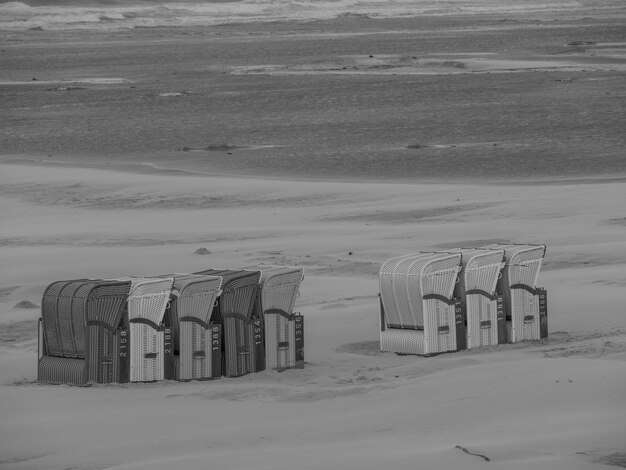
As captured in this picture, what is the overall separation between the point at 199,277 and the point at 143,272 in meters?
4.65

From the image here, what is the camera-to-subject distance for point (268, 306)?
33.8ft

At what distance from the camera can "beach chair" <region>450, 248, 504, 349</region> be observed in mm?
10766

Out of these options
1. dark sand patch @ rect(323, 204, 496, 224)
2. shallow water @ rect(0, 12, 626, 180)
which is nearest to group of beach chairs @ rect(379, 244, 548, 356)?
dark sand patch @ rect(323, 204, 496, 224)

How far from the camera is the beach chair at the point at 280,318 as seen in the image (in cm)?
1027

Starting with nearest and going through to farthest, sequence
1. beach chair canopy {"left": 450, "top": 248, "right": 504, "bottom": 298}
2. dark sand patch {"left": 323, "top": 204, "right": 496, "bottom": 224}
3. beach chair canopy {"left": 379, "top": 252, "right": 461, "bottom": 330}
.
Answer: beach chair canopy {"left": 379, "top": 252, "right": 461, "bottom": 330}
beach chair canopy {"left": 450, "top": 248, "right": 504, "bottom": 298}
dark sand patch {"left": 323, "top": 204, "right": 496, "bottom": 224}

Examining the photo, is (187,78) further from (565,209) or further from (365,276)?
(365,276)

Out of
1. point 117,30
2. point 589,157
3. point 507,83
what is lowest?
point 589,157

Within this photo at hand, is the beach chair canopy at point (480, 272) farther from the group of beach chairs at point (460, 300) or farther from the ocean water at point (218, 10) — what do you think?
the ocean water at point (218, 10)

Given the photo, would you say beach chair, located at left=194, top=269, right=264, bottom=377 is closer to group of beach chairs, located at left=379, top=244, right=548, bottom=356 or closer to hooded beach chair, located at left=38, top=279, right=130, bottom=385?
hooded beach chair, located at left=38, top=279, right=130, bottom=385

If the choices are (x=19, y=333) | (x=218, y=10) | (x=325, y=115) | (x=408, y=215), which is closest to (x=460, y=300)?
(x=19, y=333)

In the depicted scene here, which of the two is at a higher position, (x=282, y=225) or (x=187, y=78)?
A: (x=187, y=78)

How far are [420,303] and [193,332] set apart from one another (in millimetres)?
1798

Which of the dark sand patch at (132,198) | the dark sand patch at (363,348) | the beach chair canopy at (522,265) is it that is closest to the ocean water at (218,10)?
the dark sand patch at (132,198)

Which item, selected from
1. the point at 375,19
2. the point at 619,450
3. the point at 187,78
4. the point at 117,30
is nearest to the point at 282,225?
the point at 619,450
